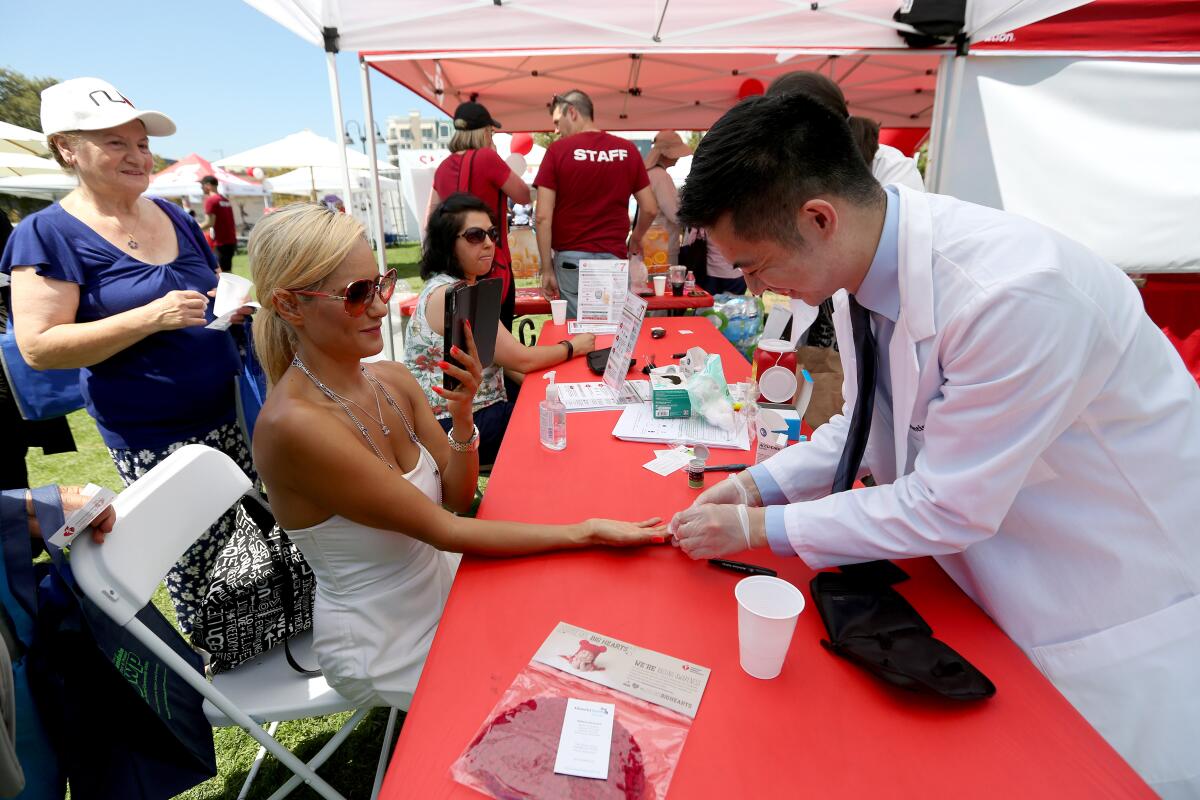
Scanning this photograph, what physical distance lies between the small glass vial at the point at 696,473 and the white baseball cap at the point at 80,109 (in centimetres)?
220

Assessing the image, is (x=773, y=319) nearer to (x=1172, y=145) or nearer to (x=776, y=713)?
(x=776, y=713)

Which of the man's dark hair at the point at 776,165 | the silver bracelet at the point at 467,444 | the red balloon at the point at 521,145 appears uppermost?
the man's dark hair at the point at 776,165

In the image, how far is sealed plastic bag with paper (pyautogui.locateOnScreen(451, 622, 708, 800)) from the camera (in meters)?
0.83

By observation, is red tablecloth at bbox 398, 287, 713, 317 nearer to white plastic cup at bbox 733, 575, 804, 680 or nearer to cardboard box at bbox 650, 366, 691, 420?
cardboard box at bbox 650, 366, 691, 420

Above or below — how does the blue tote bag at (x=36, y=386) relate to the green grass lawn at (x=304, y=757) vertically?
above

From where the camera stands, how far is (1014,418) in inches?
37.9

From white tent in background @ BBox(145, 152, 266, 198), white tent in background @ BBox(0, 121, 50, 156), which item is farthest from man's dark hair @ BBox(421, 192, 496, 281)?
white tent in background @ BBox(145, 152, 266, 198)

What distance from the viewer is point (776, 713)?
0.95 metres

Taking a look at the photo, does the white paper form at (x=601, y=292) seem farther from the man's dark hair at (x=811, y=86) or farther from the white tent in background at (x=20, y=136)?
the white tent in background at (x=20, y=136)

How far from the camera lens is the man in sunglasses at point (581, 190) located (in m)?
4.45

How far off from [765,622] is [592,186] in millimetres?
4068

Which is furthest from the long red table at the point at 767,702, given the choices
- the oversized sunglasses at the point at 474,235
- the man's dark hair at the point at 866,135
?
the man's dark hair at the point at 866,135

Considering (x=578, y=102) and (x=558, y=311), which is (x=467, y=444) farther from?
(x=578, y=102)

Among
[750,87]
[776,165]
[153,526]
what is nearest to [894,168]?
[776,165]
